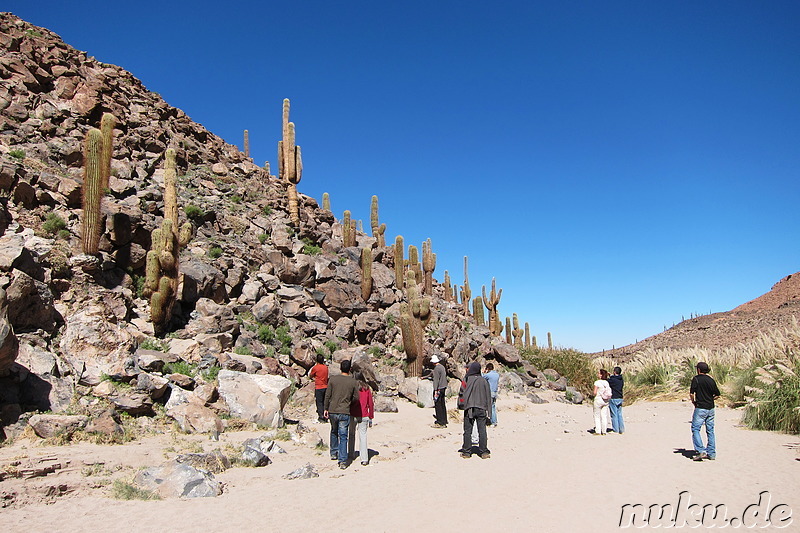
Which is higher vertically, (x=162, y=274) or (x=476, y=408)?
(x=162, y=274)

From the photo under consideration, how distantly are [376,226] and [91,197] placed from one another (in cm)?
1660

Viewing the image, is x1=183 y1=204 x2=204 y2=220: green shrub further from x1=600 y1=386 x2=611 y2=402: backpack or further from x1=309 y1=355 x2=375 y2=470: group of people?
x1=600 y1=386 x2=611 y2=402: backpack

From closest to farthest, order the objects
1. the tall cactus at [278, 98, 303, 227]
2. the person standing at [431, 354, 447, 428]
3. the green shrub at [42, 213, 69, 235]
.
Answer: the person standing at [431, 354, 447, 428], the green shrub at [42, 213, 69, 235], the tall cactus at [278, 98, 303, 227]

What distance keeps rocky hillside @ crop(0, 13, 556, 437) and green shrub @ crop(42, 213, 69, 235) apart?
0.22 feet

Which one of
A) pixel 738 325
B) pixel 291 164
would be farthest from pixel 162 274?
pixel 738 325

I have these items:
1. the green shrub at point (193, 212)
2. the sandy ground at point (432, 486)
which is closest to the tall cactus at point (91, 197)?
the green shrub at point (193, 212)

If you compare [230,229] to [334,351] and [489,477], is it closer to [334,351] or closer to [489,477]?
[334,351]

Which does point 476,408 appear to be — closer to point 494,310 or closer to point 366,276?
point 366,276

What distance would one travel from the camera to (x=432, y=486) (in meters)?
6.99

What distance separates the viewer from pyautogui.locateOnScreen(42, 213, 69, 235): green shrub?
14.3m

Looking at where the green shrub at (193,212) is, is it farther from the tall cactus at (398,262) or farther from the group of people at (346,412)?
the group of people at (346,412)

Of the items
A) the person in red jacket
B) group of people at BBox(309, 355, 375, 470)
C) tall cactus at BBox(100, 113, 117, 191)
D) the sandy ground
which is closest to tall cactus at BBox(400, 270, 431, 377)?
the sandy ground

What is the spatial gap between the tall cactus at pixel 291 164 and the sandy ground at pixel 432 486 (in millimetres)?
15537

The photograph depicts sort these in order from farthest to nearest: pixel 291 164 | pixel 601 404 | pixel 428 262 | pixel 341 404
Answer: pixel 428 262
pixel 291 164
pixel 601 404
pixel 341 404
